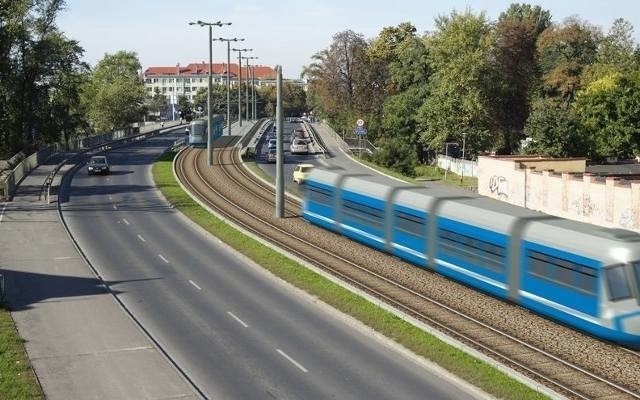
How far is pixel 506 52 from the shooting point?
309 ft

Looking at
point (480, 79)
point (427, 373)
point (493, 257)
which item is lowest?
point (427, 373)

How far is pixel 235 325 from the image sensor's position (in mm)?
24156

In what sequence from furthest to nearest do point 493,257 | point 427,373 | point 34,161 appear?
point 34,161
point 493,257
point 427,373

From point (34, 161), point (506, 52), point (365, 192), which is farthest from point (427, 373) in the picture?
point (506, 52)

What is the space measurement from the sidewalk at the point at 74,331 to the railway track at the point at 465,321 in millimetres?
8258

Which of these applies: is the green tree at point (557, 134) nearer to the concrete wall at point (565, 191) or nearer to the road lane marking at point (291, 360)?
the concrete wall at point (565, 191)

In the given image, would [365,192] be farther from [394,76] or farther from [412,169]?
[394,76]

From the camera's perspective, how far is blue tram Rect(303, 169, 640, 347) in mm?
21047

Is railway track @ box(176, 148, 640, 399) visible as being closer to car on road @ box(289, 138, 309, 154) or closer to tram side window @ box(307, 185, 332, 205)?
tram side window @ box(307, 185, 332, 205)

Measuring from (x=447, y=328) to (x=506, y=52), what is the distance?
251ft

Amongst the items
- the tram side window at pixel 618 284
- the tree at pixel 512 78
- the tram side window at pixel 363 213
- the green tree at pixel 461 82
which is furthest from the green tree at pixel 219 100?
the tram side window at pixel 618 284

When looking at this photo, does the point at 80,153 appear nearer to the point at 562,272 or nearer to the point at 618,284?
the point at 562,272

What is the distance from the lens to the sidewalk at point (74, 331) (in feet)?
61.7

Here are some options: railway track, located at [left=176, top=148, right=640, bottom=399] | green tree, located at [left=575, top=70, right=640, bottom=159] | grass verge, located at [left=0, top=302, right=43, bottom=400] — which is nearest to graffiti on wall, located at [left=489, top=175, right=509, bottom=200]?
green tree, located at [left=575, top=70, right=640, bottom=159]
